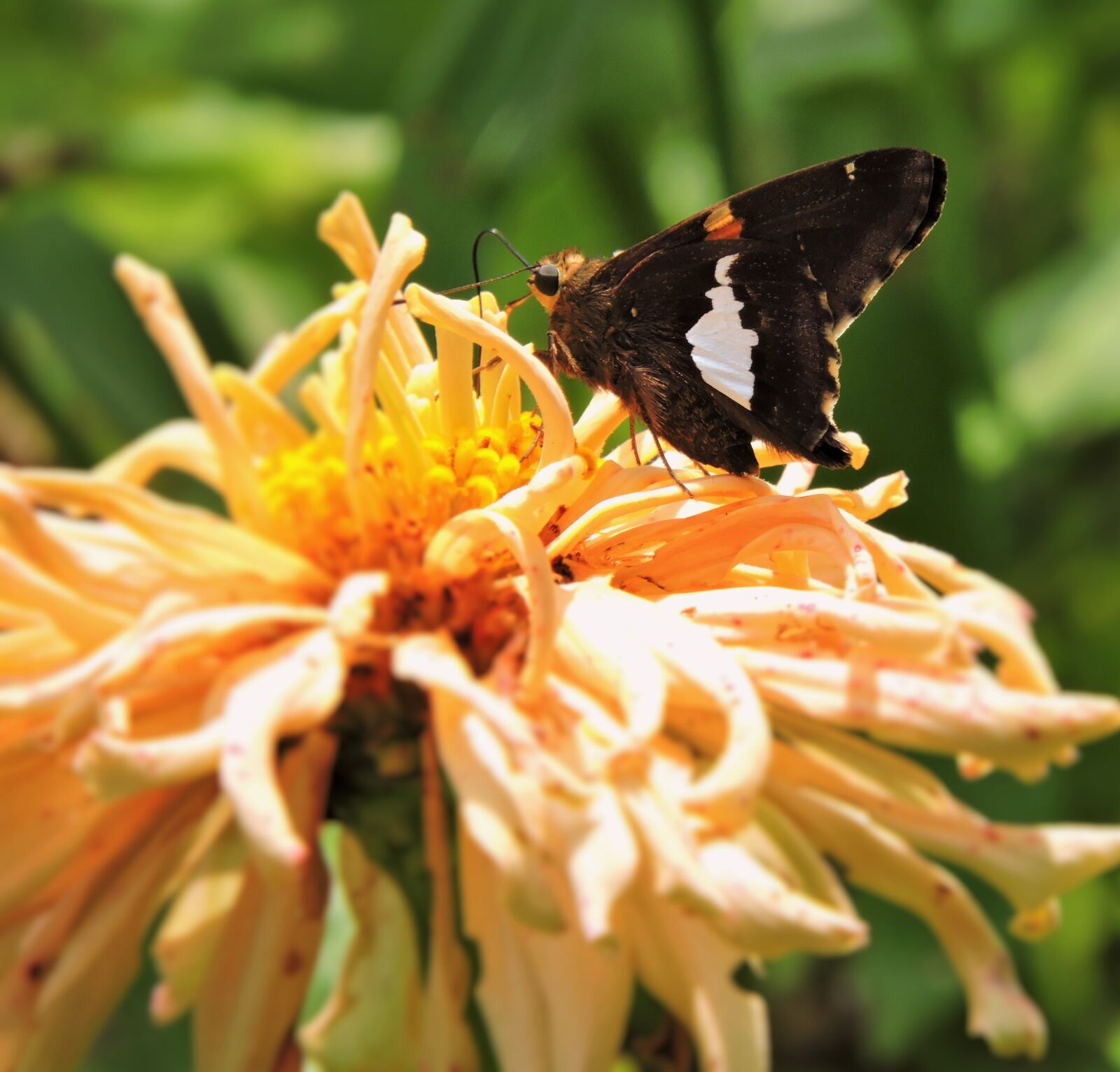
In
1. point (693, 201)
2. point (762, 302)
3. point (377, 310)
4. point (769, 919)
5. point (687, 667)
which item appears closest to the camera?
point (769, 919)

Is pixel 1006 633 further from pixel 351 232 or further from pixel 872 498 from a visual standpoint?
pixel 351 232

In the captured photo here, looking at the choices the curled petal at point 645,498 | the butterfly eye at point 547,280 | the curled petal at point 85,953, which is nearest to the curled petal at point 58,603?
the curled petal at point 85,953

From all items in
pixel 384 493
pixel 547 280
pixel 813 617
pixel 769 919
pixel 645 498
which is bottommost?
pixel 769 919

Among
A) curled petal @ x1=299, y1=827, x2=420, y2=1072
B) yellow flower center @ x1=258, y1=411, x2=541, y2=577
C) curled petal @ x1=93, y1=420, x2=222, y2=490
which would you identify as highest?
curled petal @ x1=93, y1=420, x2=222, y2=490

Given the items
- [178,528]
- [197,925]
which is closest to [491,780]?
[197,925]

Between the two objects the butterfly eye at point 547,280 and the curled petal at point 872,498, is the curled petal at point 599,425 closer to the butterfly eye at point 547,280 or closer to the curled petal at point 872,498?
the butterfly eye at point 547,280

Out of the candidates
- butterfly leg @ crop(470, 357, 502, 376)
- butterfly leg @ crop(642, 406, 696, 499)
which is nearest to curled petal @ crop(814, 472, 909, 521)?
butterfly leg @ crop(642, 406, 696, 499)

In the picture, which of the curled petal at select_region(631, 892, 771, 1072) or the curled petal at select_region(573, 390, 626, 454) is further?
the curled petal at select_region(573, 390, 626, 454)

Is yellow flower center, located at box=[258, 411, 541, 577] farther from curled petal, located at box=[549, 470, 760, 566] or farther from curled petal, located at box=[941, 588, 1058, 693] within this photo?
curled petal, located at box=[941, 588, 1058, 693]
